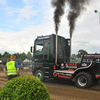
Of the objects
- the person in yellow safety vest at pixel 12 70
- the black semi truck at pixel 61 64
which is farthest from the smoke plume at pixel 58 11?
the person in yellow safety vest at pixel 12 70

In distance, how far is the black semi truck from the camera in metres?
7.68

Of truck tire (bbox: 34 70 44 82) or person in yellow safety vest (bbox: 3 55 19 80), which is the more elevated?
person in yellow safety vest (bbox: 3 55 19 80)

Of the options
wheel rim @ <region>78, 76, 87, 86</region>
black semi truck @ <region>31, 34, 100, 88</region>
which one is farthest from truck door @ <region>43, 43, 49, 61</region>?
wheel rim @ <region>78, 76, 87, 86</region>

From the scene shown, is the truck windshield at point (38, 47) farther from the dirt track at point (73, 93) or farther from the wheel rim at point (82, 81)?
the wheel rim at point (82, 81)

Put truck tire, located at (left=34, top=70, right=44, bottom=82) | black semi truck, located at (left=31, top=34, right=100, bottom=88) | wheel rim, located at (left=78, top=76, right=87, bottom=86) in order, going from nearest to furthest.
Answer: black semi truck, located at (left=31, top=34, right=100, bottom=88)
wheel rim, located at (left=78, top=76, right=87, bottom=86)
truck tire, located at (left=34, top=70, right=44, bottom=82)

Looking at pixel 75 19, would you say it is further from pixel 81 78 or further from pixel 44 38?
pixel 81 78

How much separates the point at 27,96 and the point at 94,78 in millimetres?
5849

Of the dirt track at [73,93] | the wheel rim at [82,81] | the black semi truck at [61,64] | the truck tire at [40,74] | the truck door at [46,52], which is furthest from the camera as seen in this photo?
the truck tire at [40,74]

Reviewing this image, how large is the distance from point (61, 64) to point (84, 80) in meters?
1.95

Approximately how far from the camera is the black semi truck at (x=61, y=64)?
768 cm

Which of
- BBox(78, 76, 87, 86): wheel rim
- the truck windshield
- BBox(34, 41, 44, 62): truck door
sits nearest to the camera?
BBox(78, 76, 87, 86): wheel rim

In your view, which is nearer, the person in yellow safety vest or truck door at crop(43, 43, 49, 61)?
the person in yellow safety vest

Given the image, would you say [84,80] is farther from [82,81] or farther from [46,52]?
[46,52]

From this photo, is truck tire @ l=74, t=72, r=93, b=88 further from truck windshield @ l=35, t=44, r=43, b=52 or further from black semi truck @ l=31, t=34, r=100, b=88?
truck windshield @ l=35, t=44, r=43, b=52
